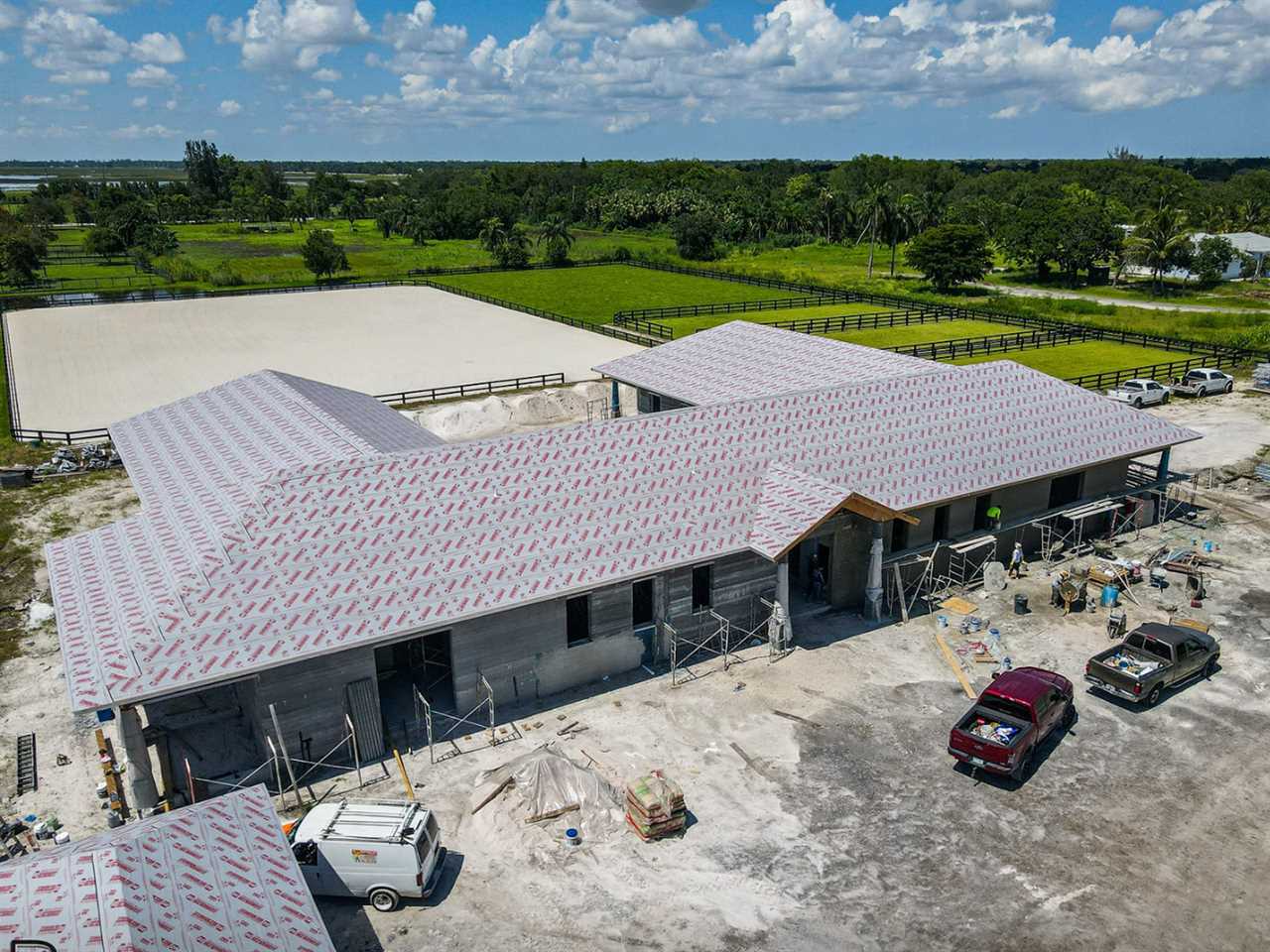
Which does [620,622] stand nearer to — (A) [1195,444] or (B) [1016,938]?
(B) [1016,938]

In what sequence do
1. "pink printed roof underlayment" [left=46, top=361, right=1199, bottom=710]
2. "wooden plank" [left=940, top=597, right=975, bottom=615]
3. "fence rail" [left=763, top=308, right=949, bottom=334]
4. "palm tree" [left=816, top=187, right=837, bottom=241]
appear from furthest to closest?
"palm tree" [left=816, top=187, right=837, bottom=241] → "fence rail" [left=763, top=308, right=949, bottom=334] → "wooden plank" [left=940, top=597, right=975, bottom=615] → "pink printed roof underlayment" [left=46, top=361, right=1199, bottom=710]

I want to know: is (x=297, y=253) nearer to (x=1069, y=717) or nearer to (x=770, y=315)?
(x=770, y=315)

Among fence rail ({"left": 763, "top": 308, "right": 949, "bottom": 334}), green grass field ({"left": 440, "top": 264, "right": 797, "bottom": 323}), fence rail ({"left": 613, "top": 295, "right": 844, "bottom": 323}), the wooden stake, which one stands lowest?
the wooden stake

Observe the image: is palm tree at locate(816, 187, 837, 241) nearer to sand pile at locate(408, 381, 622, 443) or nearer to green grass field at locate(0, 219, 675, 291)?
green grass field at locate(0, 219, 675, 291)

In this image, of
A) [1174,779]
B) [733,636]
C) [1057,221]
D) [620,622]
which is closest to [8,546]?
[620,622]

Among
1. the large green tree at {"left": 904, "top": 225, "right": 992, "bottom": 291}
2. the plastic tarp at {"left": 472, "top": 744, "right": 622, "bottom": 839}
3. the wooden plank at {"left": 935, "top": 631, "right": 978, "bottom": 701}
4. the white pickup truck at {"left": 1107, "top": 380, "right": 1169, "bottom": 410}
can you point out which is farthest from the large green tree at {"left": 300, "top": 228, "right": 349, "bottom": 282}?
the plastic tarp at {"left": 472, "top": 744, "right": 622, "bottom": 839}

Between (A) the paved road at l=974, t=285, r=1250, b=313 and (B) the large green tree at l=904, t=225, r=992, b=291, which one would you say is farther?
(B) the large green tree at l=904, t=225, r=992, b=291

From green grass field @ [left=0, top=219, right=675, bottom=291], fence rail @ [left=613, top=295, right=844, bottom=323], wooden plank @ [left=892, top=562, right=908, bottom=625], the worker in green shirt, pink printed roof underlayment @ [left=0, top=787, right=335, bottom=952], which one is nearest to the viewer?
pink printed roof underlayment @ [left=0, top=787, right=335, bottom=952]
